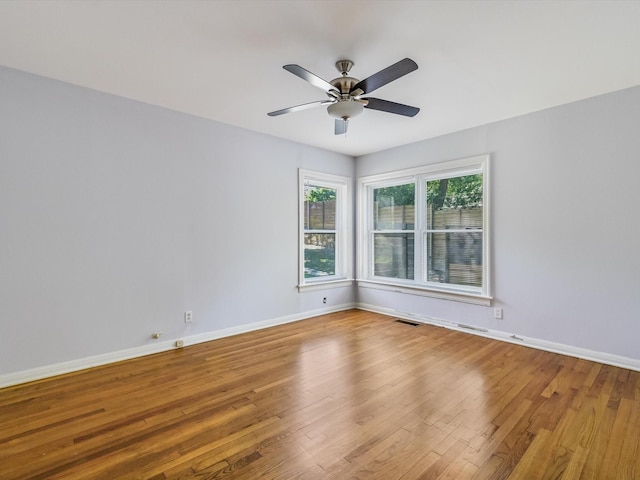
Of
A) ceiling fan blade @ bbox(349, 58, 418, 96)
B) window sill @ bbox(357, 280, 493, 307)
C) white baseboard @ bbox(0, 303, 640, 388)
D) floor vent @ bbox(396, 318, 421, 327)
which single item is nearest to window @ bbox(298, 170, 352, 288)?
window sill @ bbox(357, 280, 493, 307)

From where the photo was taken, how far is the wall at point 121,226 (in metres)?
2.66

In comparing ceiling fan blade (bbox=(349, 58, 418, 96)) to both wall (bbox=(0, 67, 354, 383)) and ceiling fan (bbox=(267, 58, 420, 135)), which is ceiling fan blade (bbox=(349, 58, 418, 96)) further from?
wall (bbox=(0, 67, 354, 383))

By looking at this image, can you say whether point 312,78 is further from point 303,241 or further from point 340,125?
point 303,241

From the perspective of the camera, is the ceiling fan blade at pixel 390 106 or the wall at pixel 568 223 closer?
the ceiling fan blade at pixel 390 106

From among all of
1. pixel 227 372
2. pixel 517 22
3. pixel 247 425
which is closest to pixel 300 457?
pixel 247 425

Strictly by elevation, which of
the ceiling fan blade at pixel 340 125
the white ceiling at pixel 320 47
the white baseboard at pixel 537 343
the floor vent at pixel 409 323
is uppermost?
the white ceiling at pixel 320 47

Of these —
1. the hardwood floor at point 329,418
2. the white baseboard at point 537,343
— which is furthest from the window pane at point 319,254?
the hardwood floor at point 329,418

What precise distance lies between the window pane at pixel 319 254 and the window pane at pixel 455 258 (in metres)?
1.51

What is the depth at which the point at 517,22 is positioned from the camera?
2.00 metres

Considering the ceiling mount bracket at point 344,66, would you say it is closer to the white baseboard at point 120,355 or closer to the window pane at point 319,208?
the window pane at point 319,208

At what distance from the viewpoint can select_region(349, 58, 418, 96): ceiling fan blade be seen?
6.57 feet

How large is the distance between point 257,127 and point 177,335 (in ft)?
8.55

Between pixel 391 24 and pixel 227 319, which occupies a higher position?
pixel 391 24

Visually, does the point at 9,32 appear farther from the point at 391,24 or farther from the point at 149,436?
the point at 149,436
